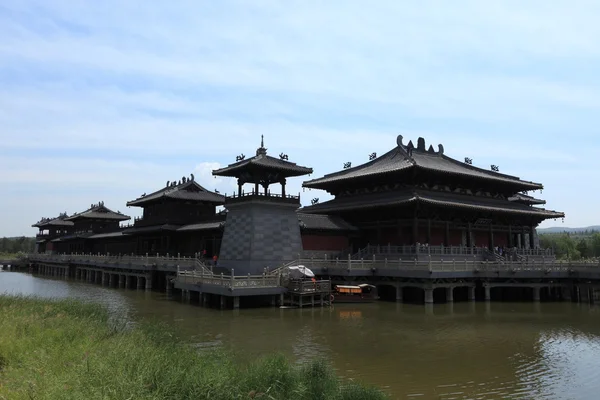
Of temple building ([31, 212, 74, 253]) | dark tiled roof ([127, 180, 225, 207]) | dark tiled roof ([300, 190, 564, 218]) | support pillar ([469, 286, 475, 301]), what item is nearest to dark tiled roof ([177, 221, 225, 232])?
dark tiled roof ([127, 180, 225, 207])

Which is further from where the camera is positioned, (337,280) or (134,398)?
(337,280)

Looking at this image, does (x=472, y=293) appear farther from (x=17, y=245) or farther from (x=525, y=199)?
(x=17, y=245)

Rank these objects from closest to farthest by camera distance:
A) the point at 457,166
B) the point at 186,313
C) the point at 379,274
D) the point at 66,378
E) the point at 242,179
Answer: the point at 66,378, the point at 186,313, the point at 379,274, the point at 242,179, the point at 457,166

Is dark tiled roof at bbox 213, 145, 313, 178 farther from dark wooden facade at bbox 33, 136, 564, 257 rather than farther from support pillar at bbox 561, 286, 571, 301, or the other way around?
support pillar at bbox 561, 286, 571, 301

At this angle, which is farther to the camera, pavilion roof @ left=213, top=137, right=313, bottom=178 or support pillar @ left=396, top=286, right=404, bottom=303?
pavilion roof @ left=213, top=137, right=313, bottom=178

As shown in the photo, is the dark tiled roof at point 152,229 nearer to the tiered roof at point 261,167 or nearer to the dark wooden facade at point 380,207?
the dark wooden facade at point 380,207

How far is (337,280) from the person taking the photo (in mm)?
38312

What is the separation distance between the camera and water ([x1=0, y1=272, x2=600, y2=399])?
14602mm

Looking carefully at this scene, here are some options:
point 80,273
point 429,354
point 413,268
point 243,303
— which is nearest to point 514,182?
point 413,268

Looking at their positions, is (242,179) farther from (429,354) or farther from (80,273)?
(80,273)

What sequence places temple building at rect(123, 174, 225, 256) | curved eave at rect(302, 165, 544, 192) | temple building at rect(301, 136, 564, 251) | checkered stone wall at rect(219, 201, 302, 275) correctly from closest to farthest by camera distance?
checkered stone wall at rect(219, 201, 302, 275) → temple building at rect(301, 136, 564, 251) → curved eave at rect(302, 165, 544, 192) → temple building at rect(123, 174, 225, 256)

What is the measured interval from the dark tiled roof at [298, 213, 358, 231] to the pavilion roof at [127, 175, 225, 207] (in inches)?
703

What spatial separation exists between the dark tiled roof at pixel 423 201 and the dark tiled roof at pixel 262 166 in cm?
750

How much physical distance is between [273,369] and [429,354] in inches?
373
